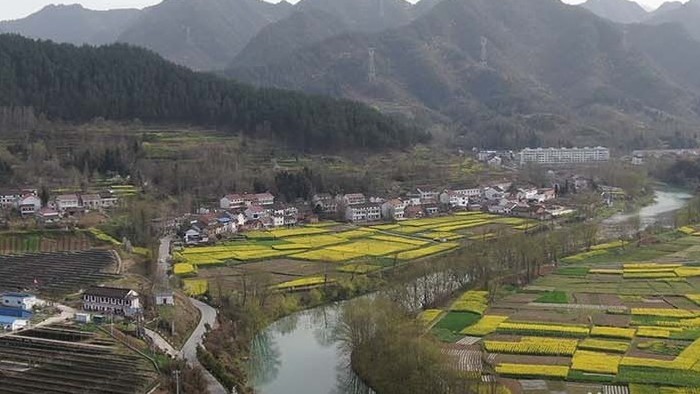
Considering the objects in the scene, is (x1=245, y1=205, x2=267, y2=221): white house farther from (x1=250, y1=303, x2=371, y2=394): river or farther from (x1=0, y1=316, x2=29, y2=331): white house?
(x1=0, y1=316, x2=29, y2=331): white house

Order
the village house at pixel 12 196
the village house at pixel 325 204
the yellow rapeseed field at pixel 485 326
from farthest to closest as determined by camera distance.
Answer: the village house at pixel 325 204, the village house at pixel 12 196, the yellow rapeseed field at pixel 485 326

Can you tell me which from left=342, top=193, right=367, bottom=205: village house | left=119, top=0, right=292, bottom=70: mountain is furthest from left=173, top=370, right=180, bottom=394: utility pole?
left=119, top=0, right=292, bottom=70: mountain

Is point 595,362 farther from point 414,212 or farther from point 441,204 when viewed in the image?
point 441,204

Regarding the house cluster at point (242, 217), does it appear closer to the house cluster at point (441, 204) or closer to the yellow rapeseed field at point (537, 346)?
the house cluster at point (441, 204)

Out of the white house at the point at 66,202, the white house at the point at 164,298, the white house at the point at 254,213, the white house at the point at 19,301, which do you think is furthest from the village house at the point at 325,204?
the white house at the point at 19,301

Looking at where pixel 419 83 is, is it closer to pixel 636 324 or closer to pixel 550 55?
pixel 550 55

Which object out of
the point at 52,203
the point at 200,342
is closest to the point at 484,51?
the point at 52,203
